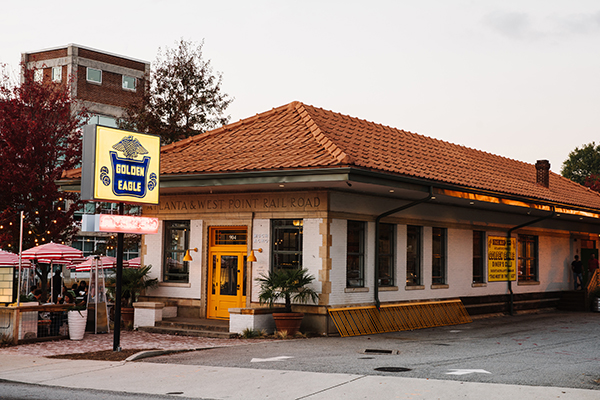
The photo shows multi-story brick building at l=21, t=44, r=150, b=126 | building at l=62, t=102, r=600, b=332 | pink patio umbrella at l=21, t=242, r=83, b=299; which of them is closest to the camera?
building at l=62, t=102, r=600, b=332

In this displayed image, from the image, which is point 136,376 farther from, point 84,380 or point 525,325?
point 525,325

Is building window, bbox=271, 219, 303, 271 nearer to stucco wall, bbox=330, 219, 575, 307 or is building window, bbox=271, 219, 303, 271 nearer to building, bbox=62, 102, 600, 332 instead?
building, bbox=62, 102, 600, 332

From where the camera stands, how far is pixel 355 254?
722 inches

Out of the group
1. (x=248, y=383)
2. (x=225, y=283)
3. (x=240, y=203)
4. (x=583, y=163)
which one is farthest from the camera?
(x=583, y=163)

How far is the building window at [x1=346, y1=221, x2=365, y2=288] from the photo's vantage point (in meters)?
18.2

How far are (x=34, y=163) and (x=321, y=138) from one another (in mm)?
14936

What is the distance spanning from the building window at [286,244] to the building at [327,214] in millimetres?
37

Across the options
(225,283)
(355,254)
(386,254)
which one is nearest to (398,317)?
(386,254)

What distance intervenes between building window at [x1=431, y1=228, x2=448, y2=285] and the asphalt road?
2.81 m

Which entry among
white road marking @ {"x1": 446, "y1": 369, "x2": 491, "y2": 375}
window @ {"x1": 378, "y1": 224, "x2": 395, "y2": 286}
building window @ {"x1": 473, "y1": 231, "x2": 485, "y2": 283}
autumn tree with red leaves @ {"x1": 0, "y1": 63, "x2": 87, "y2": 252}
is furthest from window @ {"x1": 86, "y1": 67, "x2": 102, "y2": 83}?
white road marking @ {"x1": 446, "y1": 369, "x2": 491, "y2": 375}

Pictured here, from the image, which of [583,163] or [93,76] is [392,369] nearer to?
[93,76]

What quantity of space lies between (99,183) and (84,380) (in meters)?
4.12

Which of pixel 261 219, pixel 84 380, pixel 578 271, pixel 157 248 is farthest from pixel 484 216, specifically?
pixel 84 380

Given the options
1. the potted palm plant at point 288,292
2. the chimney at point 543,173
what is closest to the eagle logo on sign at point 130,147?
the potted palm plant at point 288,292
